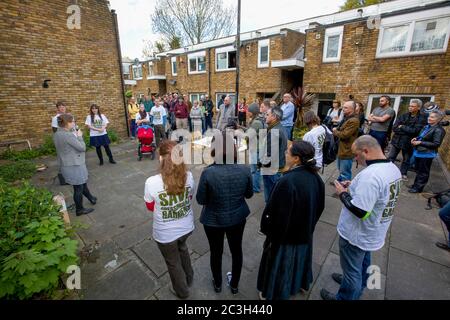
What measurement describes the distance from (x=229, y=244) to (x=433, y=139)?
4.68m

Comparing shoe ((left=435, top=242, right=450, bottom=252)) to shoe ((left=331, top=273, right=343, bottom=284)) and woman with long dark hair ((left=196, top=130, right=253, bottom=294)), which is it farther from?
woman with long dark hair ((left=196, top=130, right=253, bottom=294))

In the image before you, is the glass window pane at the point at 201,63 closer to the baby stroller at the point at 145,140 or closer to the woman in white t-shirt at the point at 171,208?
the baby stroller at the point at 145,140

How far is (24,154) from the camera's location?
7.00 meters

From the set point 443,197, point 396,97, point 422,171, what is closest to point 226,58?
point 396,97

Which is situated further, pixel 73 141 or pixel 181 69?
pixel 181 69

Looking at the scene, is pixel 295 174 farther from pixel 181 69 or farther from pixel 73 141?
pixel 181 69

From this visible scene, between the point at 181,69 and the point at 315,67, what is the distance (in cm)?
1149

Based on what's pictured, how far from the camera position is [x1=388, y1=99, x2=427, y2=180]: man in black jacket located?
4.74 m

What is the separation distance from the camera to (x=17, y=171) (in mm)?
5652

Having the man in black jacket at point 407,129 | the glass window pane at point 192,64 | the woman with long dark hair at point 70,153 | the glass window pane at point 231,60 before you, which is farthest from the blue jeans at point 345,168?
the glass window pane at point 192,64

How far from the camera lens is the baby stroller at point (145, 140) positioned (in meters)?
6.54

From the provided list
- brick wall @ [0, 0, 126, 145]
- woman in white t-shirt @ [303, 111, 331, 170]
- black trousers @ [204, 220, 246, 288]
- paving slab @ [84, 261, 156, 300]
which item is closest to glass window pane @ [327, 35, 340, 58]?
woman in white t-shirt @ [303, 111, 331, 170]

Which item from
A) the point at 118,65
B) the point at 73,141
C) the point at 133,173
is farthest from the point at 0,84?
the point at 73,141

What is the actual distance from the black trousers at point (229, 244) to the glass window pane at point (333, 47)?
10760mm
